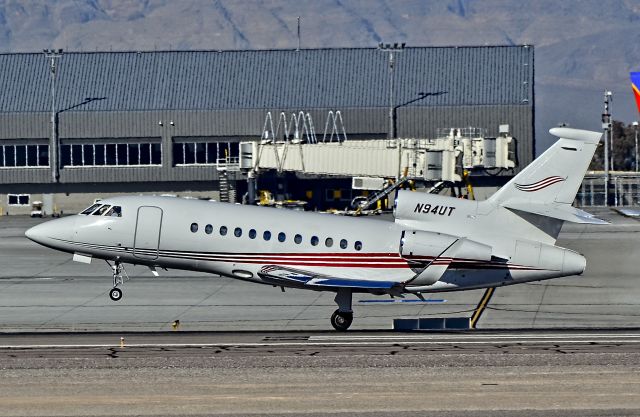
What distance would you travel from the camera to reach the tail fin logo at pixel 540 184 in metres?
43.5

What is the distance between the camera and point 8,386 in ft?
111

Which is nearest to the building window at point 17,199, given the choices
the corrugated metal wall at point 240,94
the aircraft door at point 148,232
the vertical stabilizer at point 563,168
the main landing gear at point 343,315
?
the corrugated metal wall at point 240,94

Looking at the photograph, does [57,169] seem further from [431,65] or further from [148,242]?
[148,242]

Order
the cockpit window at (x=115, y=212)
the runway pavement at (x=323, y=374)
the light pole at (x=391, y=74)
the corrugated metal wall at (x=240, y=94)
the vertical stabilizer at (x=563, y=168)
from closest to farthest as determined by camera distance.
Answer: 1. the runway pavement at (x=323, y=374)
2. the vertical stabilizer at (x=563, y=168)
3. the cockpit window at (x=115, y=212)
4. the light pole at (x=391, y=74)
5. the corrugated metal wall at (x=240, y=94)

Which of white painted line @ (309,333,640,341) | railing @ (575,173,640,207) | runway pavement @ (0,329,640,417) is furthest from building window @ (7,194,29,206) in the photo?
white painted line @ (309,333,640,341)

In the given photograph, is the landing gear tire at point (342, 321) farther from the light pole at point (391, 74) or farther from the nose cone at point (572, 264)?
the light pole at point (391, 74)

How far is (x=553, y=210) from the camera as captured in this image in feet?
142

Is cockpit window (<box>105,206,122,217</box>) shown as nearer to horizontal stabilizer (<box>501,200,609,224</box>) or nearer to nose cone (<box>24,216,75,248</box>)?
nose cone (<box>24,216,75,248</box>)

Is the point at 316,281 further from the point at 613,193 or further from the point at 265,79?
the point at 613,193

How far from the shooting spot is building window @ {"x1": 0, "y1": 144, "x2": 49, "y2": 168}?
117 m

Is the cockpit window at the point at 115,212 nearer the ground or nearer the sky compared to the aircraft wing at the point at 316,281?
nearer the sky

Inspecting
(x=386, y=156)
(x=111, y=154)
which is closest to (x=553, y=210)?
(x=386, y=156)

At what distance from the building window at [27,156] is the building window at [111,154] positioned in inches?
62.4

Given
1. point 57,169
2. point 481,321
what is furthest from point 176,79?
point 481,321
